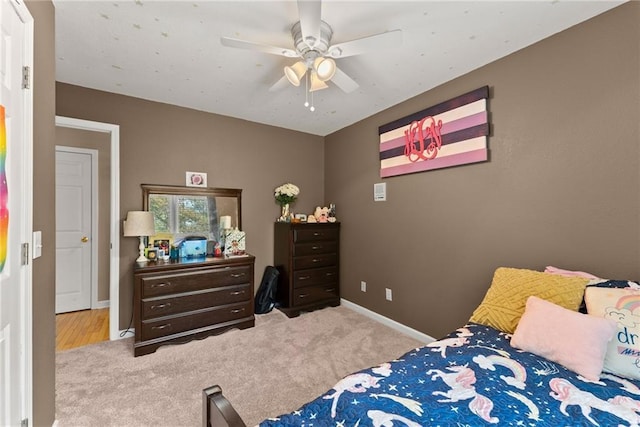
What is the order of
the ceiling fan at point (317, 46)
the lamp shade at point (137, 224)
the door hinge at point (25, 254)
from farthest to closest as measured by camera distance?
1. the lamp shade at point (137, 224)
2. the ceiling fan at point (317, 46)
3. the door hinge at point (25, 254)

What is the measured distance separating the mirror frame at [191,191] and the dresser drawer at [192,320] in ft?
3.50

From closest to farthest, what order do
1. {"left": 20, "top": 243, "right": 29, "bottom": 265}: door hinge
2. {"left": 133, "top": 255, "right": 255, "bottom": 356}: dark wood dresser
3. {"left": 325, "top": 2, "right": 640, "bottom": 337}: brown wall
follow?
{"left": 20, "top": 243, "right": 29, "bottom": 265}: door hinge → {"left": 325, "top": 2, "right": 640, "bottom": 337}: brown wall → {"left": 133, "top": 255, "right": 255, "bottom": 356}: dark wood dresser

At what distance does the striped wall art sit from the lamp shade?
8.64ft

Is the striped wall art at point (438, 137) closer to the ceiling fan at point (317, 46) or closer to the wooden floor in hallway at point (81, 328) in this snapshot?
the ceiling fan at point (317, 46)

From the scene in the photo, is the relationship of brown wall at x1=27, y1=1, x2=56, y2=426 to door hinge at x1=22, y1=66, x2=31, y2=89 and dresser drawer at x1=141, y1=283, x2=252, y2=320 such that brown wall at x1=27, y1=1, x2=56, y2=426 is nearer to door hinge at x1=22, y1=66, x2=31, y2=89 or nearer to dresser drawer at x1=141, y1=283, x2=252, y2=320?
door hinge at x1=22, y1=66, x2=31, y2=89

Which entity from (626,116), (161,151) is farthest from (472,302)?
(161,151)

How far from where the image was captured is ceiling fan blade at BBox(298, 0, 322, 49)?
137 centimetres

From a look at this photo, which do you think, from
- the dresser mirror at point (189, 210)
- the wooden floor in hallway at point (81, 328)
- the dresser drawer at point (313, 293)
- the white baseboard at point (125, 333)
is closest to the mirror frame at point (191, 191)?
the dresser mirror at point (189, 210)

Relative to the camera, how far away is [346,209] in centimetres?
389

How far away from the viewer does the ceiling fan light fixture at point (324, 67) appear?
69.4 inches

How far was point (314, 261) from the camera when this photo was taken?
3.67 metres

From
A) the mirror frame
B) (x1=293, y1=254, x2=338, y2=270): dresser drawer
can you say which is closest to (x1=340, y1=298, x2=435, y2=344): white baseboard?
(x1=293, y1=254, x2=338, y2=270): dresser drawer

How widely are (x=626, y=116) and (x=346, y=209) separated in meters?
2.74

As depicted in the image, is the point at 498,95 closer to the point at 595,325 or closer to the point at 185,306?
the point at 595,325
